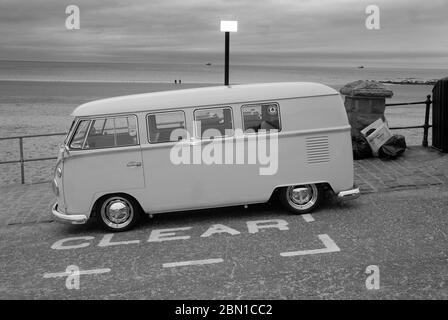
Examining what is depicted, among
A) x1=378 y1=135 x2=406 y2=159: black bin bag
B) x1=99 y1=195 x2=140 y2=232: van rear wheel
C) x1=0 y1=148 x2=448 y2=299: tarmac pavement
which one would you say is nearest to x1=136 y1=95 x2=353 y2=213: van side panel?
x1=99 y1=195 x2=140 y2=232: van rear wheel

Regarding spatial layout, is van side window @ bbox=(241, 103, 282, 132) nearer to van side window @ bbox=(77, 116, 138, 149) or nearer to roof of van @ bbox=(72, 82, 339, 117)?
roof of van @ bbox=(72, 82, 339, 117)

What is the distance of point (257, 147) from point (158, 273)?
269 centimetres

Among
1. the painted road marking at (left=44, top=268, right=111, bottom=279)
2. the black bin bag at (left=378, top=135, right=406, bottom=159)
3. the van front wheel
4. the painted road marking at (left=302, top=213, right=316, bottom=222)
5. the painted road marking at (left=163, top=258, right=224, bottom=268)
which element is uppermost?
the black bin bag at (left=378, top=135, right=406, bottom=159)

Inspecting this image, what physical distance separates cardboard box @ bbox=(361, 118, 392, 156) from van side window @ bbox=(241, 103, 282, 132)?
402 cm

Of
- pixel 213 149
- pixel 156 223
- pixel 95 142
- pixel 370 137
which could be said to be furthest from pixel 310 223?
pixel 370 137

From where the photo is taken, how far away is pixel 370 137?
11047mm

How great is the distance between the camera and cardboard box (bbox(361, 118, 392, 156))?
10922mm

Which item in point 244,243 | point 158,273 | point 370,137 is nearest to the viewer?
point 158,273

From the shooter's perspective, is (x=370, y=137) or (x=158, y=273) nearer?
(x=158, y=273)

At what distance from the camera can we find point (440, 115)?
1145cm

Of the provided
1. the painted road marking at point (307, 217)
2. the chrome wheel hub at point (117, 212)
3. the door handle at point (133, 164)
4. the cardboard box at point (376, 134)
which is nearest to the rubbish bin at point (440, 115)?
the cardboard box at point (376, 134)

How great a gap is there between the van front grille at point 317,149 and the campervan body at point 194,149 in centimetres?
2
